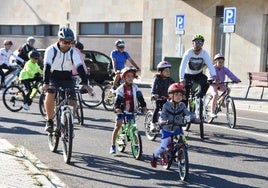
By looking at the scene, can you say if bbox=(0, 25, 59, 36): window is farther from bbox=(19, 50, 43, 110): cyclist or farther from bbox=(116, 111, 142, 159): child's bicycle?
bbox=(116, 111, 142, 159): child's bicycle

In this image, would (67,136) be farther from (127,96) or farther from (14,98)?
(14,98)

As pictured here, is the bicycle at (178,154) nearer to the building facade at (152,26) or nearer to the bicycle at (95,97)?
the bicycle at (95,97)

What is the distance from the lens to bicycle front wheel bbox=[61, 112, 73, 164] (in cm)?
673

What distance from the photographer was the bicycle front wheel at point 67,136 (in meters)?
6.73

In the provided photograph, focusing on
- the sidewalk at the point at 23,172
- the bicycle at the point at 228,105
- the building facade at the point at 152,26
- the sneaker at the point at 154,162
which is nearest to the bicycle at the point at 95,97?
the bicycle at the point at 228,105

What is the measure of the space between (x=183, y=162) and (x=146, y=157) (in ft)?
4.57

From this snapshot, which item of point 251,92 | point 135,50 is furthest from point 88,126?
point 135,50

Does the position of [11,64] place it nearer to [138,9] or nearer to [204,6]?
A: [204,6]

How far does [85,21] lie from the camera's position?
99.1ft

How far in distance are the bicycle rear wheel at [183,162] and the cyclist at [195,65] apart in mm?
2895

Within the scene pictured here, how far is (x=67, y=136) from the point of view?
22.9 feet

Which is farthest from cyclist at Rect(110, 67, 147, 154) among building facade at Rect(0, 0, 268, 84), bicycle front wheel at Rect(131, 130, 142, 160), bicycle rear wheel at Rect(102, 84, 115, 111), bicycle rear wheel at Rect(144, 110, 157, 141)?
building facade at Rect(0, 0, 268, 84)

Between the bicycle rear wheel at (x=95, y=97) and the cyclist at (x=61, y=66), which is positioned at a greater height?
the cyclist at (x=61, y=66)

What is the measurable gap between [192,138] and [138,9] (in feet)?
62.3
